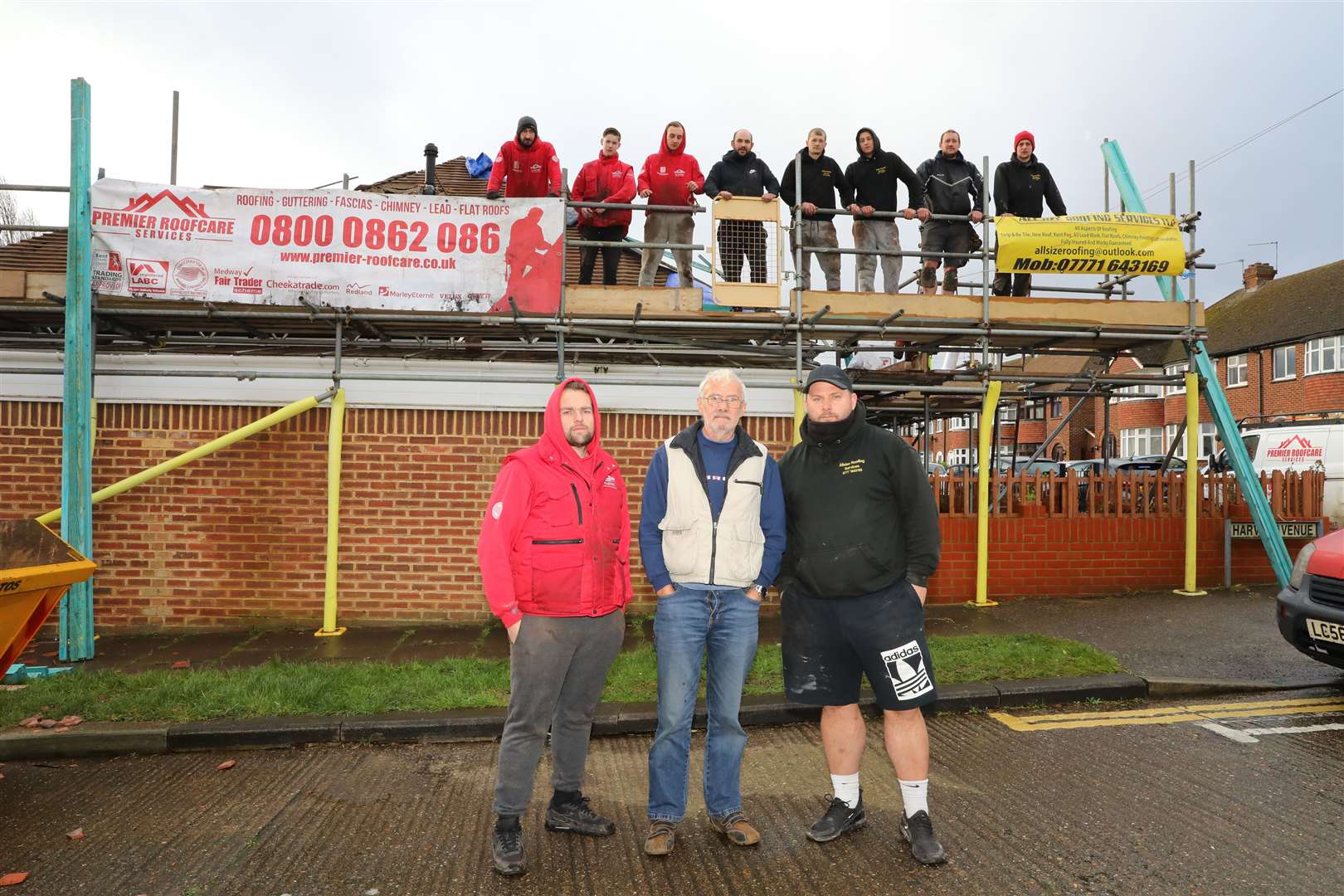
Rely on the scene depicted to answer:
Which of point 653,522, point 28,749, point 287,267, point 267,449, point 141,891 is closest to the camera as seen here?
point 141,891

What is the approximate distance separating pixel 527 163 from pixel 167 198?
2971mm

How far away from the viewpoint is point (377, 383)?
752cm

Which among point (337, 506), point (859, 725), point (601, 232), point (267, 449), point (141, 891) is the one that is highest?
point (601, 232)

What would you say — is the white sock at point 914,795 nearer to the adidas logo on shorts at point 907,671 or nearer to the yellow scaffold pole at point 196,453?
the adidas logo on shorts at point 907,671

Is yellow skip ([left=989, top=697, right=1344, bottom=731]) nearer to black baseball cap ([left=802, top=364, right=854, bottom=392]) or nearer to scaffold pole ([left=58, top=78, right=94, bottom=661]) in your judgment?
black baseball cap ([left=802, top=364, right=854, bottom=392])

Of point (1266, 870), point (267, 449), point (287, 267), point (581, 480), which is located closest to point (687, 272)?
point (287, 267)

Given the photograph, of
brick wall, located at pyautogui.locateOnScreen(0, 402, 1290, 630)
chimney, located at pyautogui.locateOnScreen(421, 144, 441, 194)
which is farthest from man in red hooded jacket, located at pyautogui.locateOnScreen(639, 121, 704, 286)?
chimney, located at pyautogui.locateOnScreen(421, 144, 441, 194)

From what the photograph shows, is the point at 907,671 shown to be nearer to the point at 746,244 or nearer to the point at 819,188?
the point at 746,244

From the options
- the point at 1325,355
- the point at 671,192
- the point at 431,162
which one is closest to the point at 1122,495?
the point at 671,192

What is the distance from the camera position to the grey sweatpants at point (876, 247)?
824 centimetres

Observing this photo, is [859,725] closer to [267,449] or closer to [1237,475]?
[267,449]

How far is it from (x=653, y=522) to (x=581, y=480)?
13.7 inches

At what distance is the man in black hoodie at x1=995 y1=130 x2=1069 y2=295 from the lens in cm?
850

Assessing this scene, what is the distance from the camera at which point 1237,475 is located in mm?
8383
